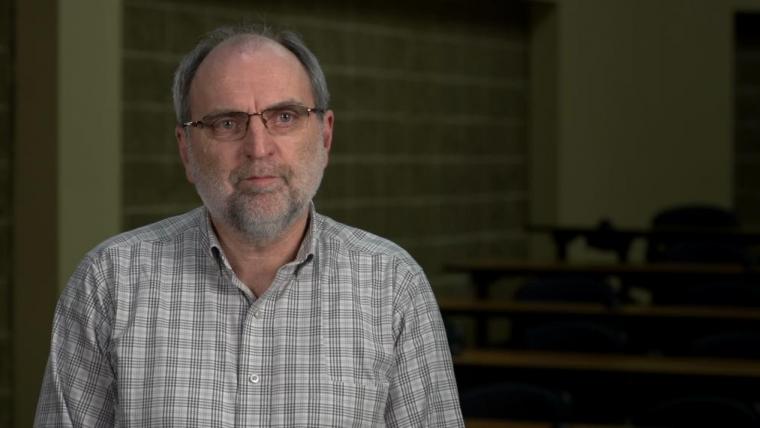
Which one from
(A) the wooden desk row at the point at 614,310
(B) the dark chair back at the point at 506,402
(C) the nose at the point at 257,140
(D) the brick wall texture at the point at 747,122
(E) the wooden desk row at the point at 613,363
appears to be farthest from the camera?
(D) the brick wall texture at the point at 747,122

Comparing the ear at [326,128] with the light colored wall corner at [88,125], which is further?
the light colored wall corner at [88,125]

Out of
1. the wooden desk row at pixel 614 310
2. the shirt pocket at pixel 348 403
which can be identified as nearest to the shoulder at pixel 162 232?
the shirt pocket at pixel 348 403

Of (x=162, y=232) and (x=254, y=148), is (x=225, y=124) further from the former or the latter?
(x=162, y=232)

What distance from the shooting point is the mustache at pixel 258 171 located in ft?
5.69

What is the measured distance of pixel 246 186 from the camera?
5.69 feet

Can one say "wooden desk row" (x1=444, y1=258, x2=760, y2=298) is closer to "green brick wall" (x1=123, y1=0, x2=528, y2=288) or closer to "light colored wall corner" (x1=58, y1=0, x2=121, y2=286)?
"green brick wall" (x1=123, y1=0, x2=528, y2=288)

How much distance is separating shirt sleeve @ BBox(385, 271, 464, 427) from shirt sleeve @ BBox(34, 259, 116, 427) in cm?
35

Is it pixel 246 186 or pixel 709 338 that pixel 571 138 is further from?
pixel 246 186

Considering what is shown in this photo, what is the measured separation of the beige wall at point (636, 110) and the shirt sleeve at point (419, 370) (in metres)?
9.49

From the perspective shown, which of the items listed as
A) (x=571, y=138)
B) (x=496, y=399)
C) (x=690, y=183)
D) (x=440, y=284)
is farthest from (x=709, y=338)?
(x=690, y=183)

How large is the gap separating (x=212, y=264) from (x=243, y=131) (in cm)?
18

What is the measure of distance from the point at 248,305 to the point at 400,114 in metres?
8.05

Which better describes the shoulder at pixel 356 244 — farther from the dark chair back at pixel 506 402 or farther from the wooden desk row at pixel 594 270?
the wooden desk row at pixel 594 270

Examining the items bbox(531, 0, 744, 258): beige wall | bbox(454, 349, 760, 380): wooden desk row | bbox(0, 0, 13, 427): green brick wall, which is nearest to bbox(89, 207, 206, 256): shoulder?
bbox(454, 349, 760, 380): wooden desk row
